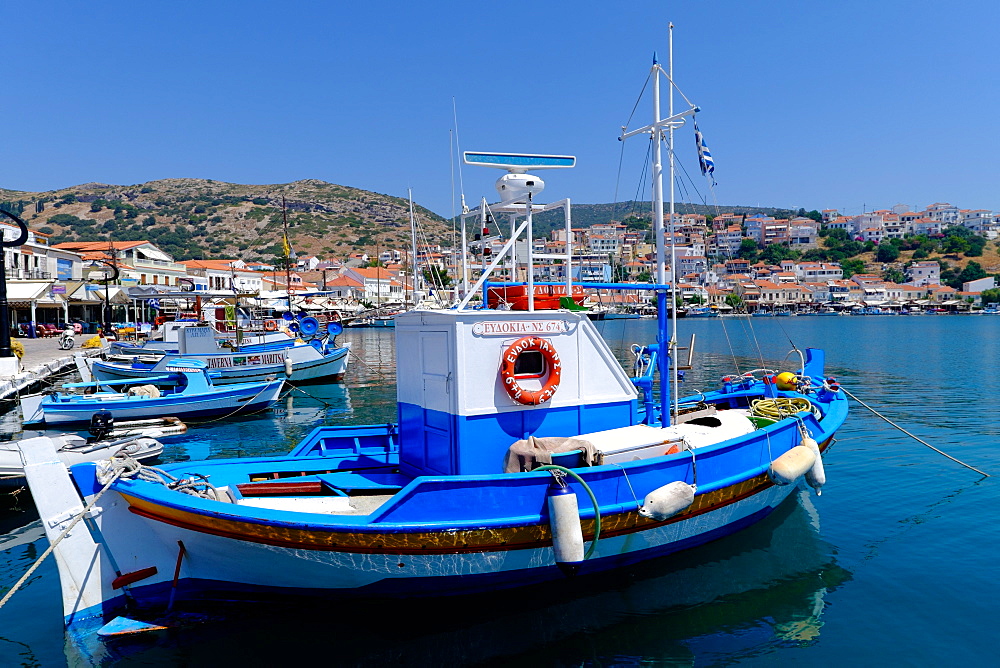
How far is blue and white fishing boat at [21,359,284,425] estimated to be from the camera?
17.2m

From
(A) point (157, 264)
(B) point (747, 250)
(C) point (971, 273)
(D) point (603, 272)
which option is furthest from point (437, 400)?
(B) point (747, 250)

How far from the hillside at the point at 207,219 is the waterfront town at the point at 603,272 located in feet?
60.1

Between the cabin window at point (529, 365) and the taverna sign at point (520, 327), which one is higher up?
the taverna sign at point (520, 327)

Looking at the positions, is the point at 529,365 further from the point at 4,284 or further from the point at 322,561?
the point at 4,284

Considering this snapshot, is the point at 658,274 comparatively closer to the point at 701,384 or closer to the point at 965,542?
the point at 965,542

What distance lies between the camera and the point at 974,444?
14086 mm

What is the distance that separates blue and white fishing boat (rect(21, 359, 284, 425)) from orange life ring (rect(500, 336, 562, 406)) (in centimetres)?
1449

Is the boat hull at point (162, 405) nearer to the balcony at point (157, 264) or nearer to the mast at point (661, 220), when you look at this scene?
the mast at point (661, 220)

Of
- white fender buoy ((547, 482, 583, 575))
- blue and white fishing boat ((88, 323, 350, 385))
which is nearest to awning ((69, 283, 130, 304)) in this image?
blue and white fishing boat ((88, 323, 350, 385))

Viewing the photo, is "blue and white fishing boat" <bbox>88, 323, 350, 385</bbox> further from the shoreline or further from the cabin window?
the cabin window

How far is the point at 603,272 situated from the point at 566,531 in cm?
1077

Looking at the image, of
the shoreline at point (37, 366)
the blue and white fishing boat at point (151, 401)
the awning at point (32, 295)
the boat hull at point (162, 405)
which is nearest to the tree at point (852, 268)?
Answer: the awning at point (32, 295)

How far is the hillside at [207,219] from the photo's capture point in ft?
472

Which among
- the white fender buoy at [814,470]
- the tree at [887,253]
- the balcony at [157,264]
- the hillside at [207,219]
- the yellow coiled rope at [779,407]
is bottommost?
the white fender buoy at [814,470]
